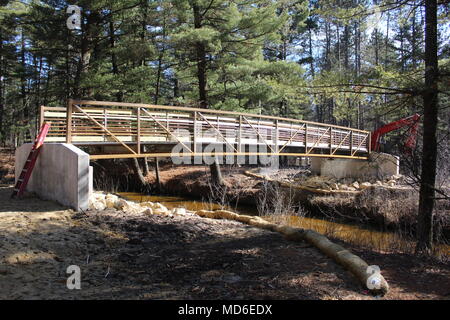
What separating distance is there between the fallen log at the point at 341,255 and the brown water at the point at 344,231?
4.21ft

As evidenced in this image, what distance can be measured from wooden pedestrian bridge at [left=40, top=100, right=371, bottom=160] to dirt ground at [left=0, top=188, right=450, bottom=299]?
2.49 meters

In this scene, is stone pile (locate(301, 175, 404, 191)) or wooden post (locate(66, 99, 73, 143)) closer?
wooden post (locate(66, 99, 73, 143))

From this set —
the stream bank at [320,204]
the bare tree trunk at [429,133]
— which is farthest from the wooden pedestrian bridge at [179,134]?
the bare tree trunk at [429,133]

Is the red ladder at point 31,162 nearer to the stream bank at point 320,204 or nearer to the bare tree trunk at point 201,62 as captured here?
the stream bank at point 320,204

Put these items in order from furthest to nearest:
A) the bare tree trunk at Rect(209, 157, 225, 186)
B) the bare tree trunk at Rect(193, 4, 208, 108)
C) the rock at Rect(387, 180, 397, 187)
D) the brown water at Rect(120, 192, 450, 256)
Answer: the bare tree trunk at Rect(209, 157, 225, 186), the rock at Rect(387, 180, 397, 187), the bare tree trunk at Rect(193, 4, 208, 108), the brown water at Rect(120, 192, 450, 256)

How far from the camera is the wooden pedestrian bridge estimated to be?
8361 millimetres

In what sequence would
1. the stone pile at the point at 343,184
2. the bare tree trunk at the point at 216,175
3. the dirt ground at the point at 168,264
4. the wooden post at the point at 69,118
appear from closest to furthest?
the dirt ground at the point at 168,264, the wooden post at the point at 69,118, the stone pile at the point at 343,184, the bare tree trunk at the point at 216,175

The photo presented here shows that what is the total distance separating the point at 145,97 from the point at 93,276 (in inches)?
473

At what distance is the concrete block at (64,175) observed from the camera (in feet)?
21.2

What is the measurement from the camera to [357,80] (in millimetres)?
6145

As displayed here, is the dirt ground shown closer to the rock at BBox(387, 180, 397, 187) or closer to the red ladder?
the red ladder

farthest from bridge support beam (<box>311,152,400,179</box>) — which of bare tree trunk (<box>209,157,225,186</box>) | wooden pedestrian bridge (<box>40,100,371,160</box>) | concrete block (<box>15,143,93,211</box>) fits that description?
concrete block (<box>15,143,93,211</box>)
